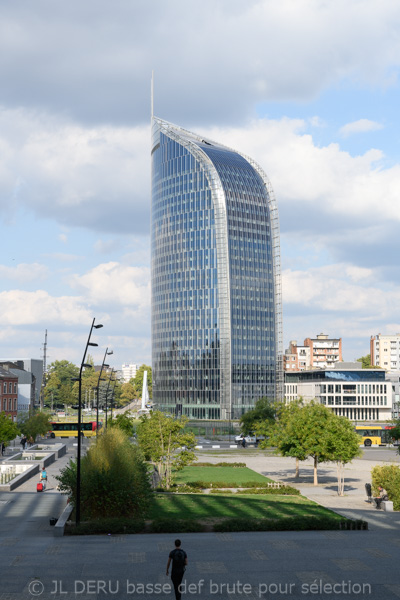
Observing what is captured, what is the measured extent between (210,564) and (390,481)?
23.3m

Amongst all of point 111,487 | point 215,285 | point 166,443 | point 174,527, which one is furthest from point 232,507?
point 215,285

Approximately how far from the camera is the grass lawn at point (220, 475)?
61.8 metres

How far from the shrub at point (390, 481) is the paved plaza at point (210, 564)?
6.14 meters

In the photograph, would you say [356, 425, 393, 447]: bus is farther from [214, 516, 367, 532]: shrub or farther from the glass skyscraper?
[214, 516, 367, 532]: shrub

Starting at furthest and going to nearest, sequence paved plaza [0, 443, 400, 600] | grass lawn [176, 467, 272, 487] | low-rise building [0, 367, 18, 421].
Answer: low-rise building [0, 367, 18, 421]
grass lawn [176, 467, 272, 487]
paved plaza [0, 443, 400, 600]

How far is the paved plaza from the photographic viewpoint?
22422 mm

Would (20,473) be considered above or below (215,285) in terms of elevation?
below

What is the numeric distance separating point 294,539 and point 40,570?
38.0 ft

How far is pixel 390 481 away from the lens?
151ft

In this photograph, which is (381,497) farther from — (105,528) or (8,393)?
(8,393)

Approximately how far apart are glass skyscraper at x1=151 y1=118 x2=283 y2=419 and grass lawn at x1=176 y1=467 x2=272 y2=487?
10308 cm

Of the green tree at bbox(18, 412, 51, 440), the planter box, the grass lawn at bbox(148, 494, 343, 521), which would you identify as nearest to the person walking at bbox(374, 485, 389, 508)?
the grass lawn at bbox(148, 494, 343, 521)

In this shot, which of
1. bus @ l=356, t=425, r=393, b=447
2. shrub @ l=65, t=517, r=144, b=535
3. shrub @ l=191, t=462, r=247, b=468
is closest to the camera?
shrub @ l=65, t=517, r=144, b=535

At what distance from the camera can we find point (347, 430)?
56562 mm
